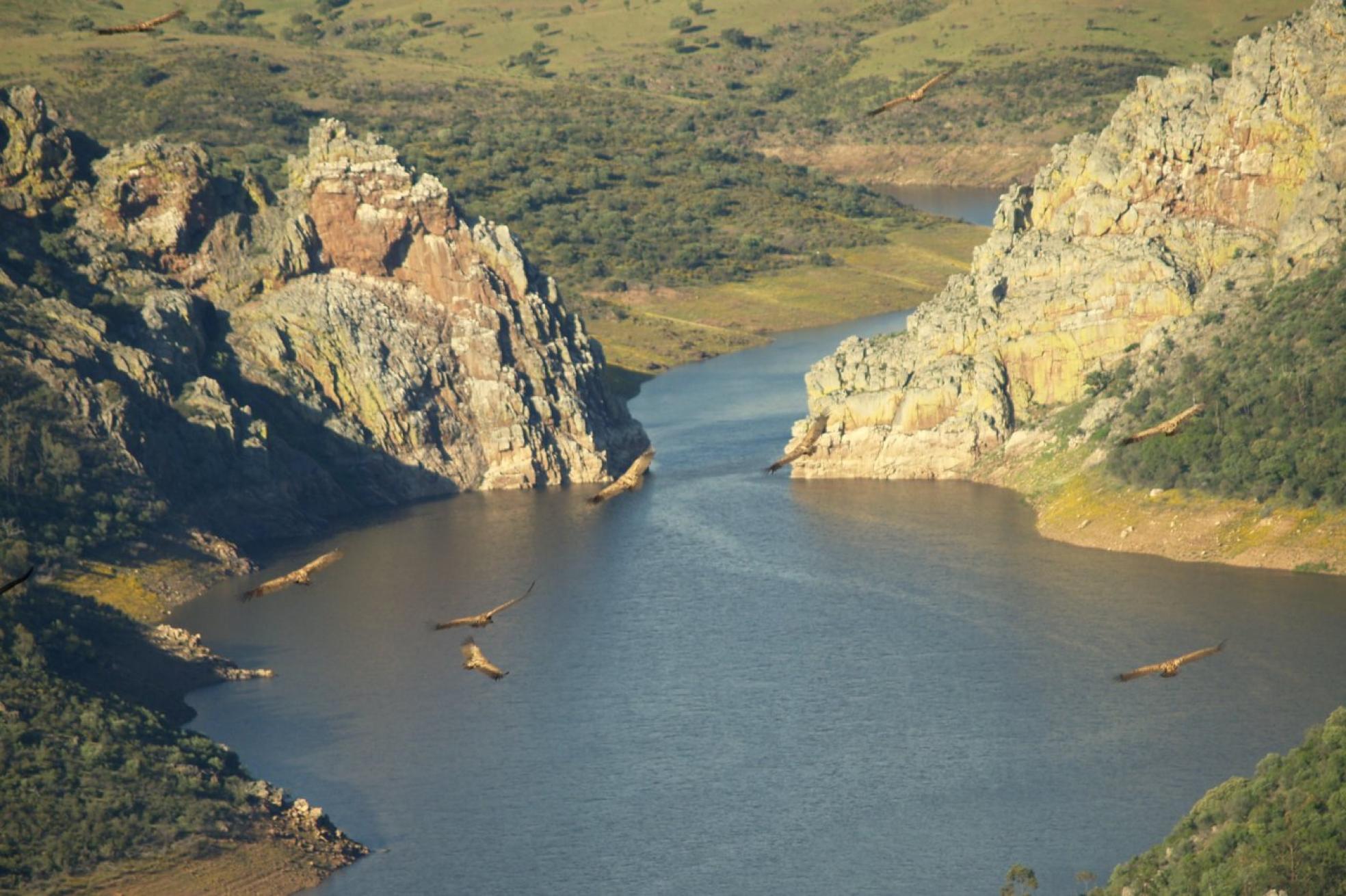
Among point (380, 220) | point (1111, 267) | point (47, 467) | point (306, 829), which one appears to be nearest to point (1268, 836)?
point (306, 829)

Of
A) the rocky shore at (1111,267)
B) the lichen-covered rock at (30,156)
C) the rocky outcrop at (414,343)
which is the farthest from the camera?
the rocky outcrop at (414,343)

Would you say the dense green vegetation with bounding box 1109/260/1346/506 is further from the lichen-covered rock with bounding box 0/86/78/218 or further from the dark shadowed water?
the lichen-covered rock with bounding box 0/86/78/218

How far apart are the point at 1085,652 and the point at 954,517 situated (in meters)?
29.9

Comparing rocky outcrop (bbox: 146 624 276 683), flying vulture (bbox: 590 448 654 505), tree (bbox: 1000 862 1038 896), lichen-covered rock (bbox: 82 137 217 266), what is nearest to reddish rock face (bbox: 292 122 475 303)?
lichen-covered rock (bbox: 82 137 217 266)

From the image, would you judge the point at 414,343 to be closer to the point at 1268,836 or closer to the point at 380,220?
the point at 380,220

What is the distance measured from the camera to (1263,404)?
136 metres

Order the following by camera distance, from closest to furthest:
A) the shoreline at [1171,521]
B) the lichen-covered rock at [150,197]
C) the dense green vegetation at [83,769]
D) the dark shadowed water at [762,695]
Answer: the dense green vegetation at [83,769] → the dark shadowed water at [762,695] → the shoreline at [1171,521] → the lichen-covered rock at [150,197]

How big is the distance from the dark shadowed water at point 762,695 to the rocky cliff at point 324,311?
9.55 m

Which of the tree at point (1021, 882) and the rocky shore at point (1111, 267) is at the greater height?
the rocky shore at point (1111, 267)

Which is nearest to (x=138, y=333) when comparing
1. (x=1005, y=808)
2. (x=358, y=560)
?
(x=358, y=560)

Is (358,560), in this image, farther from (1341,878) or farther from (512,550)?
(1341,878)

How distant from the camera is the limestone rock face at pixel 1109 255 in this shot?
147 meters

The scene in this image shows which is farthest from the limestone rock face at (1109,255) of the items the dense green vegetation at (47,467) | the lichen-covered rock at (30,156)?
the lichen-covered rock at (30,156)

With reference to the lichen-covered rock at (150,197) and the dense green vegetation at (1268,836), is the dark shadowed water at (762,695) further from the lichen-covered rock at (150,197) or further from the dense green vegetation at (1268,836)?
the lichen-covered rock at (150,197)
